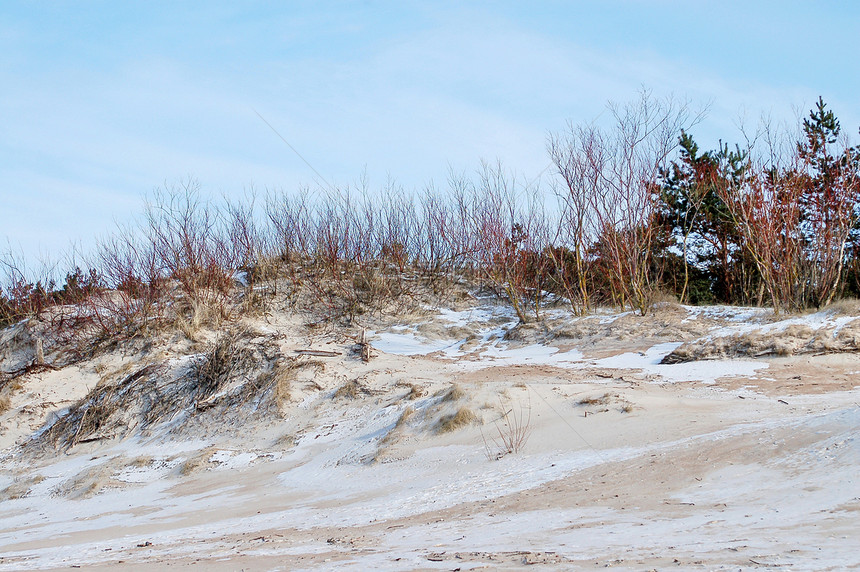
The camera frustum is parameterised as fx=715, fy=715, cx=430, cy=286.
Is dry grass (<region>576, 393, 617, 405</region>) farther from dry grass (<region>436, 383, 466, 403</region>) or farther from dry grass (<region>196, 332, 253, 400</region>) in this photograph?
dry grass (<region>196, 332, 253, 400</region>)

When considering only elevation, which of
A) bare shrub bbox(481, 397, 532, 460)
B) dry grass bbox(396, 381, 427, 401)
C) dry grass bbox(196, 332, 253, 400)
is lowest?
bare shrub bbox(481, 397, 532, 460)

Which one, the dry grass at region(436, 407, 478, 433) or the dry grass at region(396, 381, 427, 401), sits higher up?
the dry grass at region(396, 381, 427, 401)

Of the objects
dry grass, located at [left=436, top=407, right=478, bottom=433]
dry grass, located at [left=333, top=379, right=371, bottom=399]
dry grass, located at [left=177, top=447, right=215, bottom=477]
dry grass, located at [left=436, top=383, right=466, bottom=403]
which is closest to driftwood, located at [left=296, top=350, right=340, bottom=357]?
dry grass, located at [left=333, top=379, right=371, bottom=399]

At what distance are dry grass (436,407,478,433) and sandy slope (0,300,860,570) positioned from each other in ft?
0.35

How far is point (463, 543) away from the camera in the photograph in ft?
13.5

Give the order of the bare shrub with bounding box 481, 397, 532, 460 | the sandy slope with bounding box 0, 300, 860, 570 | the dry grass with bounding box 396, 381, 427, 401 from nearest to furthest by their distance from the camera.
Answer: the sandy slope with bounding box 0, 300, 860, 570 < the bare shrub with bounding box 481, 397, 532, 460 < the dry grass with bounding box 396, 381, 427, 401

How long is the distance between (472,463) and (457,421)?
1100mm

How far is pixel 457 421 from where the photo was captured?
7.89 m

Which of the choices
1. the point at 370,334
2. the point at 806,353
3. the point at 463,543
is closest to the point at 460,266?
the point at 370,334

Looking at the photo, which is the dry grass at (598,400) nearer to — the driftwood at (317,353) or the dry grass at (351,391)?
the dry grass at (351,391)

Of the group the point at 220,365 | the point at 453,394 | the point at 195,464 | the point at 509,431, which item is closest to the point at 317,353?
the point at 220,365

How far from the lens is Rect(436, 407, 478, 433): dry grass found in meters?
7.86

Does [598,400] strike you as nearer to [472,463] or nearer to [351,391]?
[472,463]

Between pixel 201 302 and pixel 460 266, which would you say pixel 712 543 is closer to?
pixel 201 302
